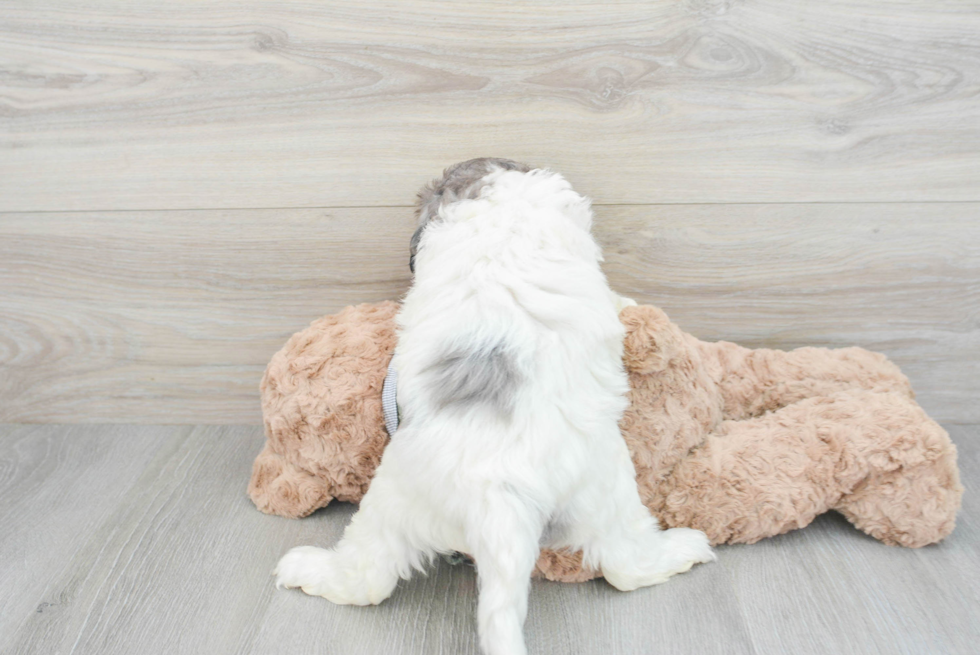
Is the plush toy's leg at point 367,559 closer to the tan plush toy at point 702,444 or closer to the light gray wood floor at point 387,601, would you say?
the light gray wood floor at point 387,601

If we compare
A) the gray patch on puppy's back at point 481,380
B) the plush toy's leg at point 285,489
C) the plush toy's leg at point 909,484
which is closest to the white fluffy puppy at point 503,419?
the gray patch on puppy's back at point 481,380

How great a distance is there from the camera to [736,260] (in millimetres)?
1209

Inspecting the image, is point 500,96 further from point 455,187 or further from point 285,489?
point 285,489

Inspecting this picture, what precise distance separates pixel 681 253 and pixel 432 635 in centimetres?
73

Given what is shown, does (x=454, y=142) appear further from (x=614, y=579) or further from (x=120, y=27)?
(x=614, y=579)

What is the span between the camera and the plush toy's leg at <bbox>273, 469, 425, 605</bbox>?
86 centimetres

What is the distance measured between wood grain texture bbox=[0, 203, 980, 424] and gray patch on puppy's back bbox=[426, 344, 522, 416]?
48cm

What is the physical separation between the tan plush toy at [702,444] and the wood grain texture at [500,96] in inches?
12.0

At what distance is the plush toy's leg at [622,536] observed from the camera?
0.84 meters

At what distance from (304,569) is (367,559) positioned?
12 cm

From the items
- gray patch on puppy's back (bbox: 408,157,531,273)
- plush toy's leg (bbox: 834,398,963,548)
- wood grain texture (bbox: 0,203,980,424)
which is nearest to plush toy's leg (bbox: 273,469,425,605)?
gray patch on puppy's back (bbox: 408,157,531,273)

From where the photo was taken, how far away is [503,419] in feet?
2.53

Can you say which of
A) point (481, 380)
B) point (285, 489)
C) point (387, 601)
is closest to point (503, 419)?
point (481, 380)

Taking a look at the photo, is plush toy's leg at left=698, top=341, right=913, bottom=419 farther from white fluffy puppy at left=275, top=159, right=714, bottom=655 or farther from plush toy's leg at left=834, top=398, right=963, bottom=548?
white fluffy puppy at left=275, top=159, right=714, bottom=655
